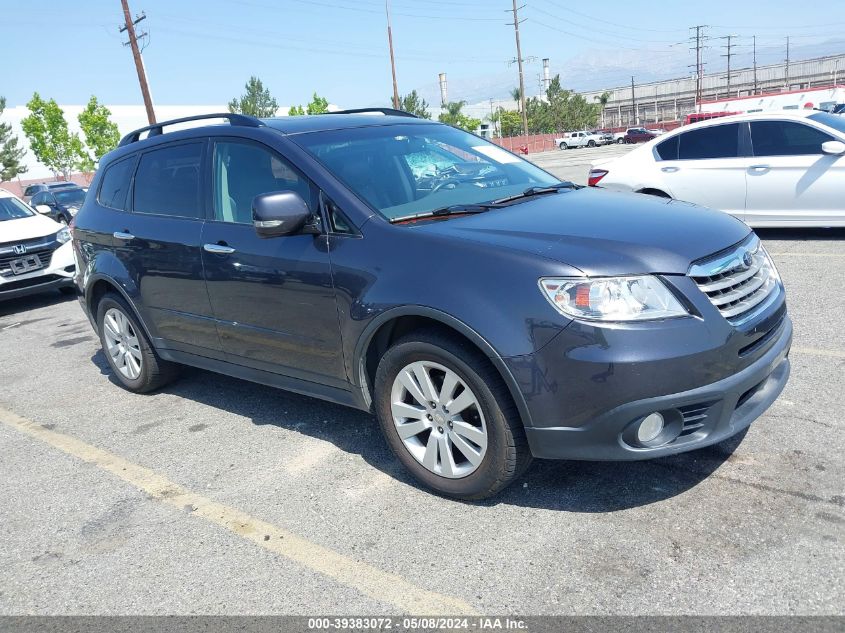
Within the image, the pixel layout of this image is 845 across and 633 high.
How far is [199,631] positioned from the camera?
8.86 feet

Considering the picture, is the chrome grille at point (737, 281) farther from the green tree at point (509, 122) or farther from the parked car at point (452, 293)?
the green tree at point (509, 122)

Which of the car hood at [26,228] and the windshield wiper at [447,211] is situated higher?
the windshield wiper at [447,211]

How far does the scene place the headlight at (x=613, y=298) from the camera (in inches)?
114

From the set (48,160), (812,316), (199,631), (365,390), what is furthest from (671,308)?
(48,160)

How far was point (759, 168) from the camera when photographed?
852 cm

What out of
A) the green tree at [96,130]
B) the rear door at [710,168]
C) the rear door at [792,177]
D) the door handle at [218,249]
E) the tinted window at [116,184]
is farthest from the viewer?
the green tree at [96,130]

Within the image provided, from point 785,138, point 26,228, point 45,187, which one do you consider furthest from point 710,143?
point 45,187

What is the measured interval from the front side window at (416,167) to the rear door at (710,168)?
4.90 metres

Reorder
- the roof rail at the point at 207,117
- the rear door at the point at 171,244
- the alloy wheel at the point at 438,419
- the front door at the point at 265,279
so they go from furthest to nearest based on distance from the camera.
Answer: the rear door at the point at 171,244 < the roof rail at the point at 207,117 < the front door at the point at 265,279 < the alloy wheel at the point at 438,419

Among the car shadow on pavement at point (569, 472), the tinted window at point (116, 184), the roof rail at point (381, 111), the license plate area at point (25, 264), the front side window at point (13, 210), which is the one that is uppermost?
the roof rail at point (381, 111)

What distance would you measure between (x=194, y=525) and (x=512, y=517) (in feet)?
4.91

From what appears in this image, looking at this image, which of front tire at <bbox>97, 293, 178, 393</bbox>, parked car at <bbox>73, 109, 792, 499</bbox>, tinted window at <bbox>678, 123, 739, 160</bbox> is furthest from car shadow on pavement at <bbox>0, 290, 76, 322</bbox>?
tinted window at <bbox>678, 123, 739, 160</bbox>

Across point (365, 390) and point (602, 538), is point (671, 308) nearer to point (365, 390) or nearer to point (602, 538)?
point (602, 538)

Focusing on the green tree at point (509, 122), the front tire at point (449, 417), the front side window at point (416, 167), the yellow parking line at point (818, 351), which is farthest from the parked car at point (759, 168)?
the green tree at point (509, 122)
